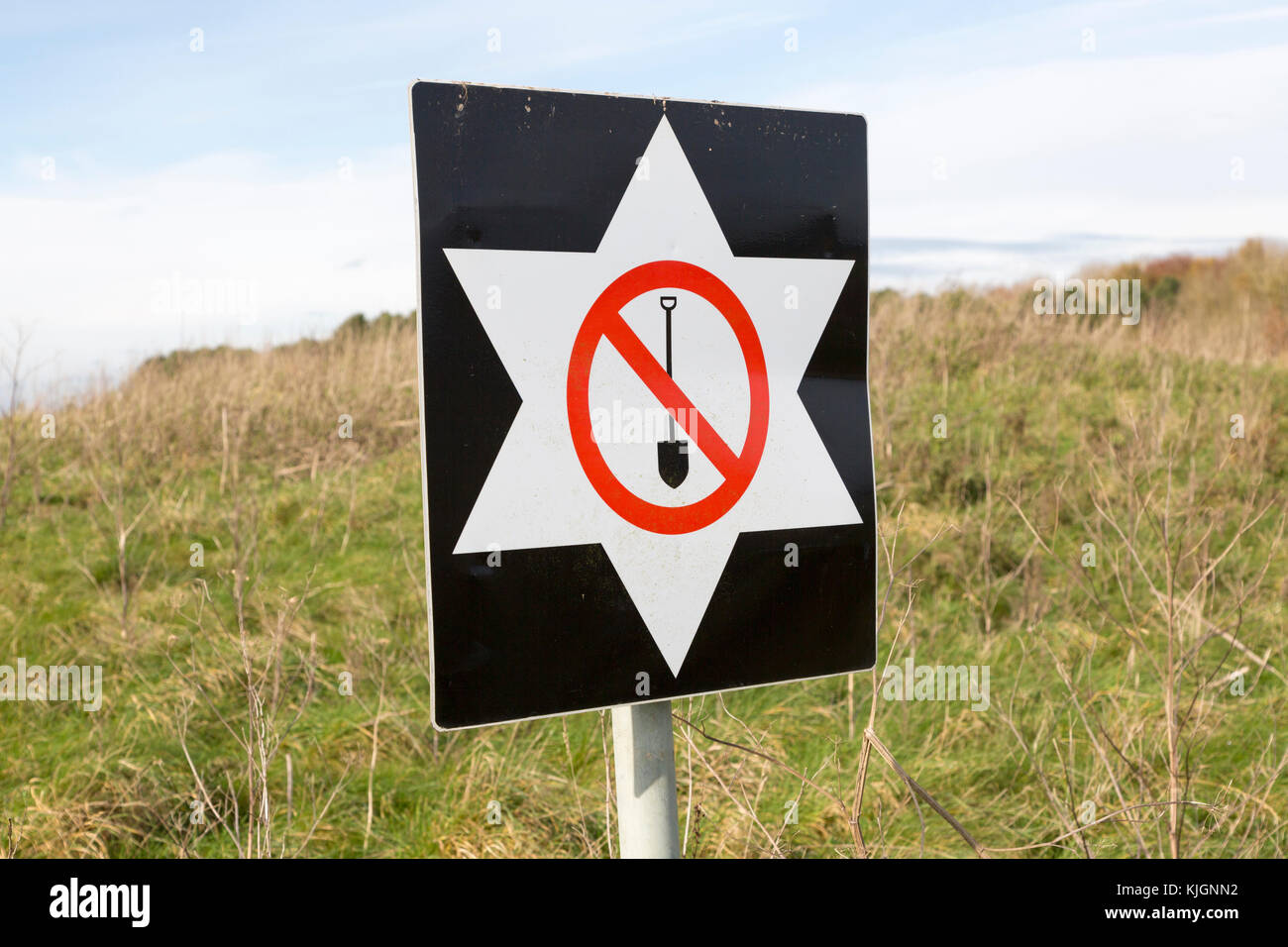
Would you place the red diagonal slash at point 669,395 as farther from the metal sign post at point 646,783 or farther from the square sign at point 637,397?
the metal sign post at point 646,783

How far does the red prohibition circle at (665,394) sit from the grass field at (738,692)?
1.74ft

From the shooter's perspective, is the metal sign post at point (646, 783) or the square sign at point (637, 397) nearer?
the square sign at point (637, 397)

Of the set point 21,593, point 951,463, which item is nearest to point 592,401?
point 21,593

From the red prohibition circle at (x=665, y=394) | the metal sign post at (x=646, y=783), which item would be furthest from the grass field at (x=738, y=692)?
the red prohibition circle at (x=665, y=394)

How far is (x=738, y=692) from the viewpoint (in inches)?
174

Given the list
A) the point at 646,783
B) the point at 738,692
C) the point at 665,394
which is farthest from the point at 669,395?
the point at 738,692

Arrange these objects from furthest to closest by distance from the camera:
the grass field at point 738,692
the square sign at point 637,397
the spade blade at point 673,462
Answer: the grass field at point 738,692
the spade blade at point 673,462
the square sign at point 637,397

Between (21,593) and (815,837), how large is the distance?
487 centimetres

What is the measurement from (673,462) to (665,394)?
102 millimetres

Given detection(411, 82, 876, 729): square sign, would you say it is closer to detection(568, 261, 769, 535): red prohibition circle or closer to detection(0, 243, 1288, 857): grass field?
detection(568, 261, 769, 535): red prohibition circle

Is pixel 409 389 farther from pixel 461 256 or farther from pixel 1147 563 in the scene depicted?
pixel 461 256

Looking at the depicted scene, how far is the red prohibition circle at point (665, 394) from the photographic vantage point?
1446 millimetres

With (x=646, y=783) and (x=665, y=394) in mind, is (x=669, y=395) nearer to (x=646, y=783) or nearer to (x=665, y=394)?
(x=665, y=394)

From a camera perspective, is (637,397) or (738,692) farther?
(738,692)
